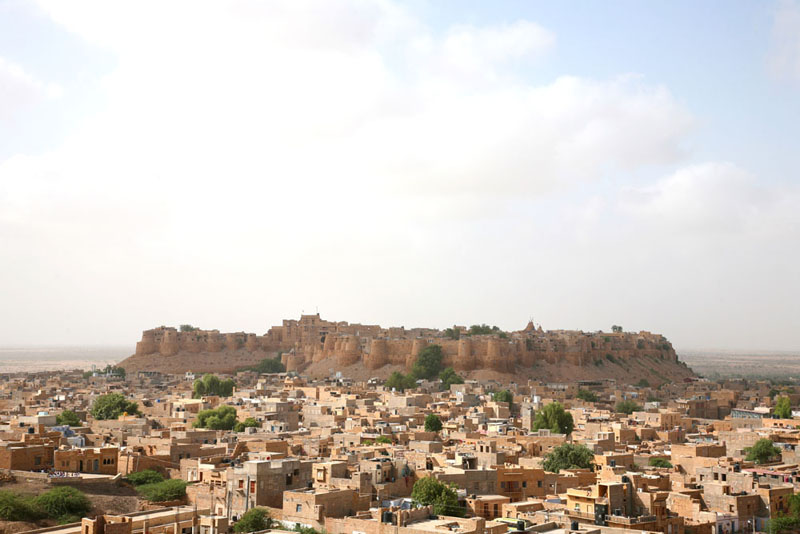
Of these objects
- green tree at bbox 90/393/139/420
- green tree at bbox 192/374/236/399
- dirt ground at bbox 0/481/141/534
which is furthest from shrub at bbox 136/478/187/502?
green tree at bbox 192/374/236/399

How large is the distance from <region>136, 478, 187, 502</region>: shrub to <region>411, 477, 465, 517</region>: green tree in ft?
19.9

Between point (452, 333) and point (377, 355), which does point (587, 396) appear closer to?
point (377, 355)

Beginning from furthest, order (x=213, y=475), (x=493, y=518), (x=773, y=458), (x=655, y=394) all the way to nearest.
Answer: (x=655, y=394)
(x=773, y=458)
(x=213, y=475)
(x=493, y=518)

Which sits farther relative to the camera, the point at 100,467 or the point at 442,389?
the point at 442,389

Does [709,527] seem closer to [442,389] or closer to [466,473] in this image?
[466,473]

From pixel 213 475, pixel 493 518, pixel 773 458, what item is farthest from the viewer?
pixel 773 458

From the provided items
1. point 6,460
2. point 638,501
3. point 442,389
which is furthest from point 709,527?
point 442,389

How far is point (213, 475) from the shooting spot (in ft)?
85.7

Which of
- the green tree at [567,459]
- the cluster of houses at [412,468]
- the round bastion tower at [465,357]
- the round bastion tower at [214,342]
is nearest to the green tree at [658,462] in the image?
the cluster of houses at [412,468]

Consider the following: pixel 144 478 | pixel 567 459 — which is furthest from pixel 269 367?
pixel 144 478

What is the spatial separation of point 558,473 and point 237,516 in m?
10.2

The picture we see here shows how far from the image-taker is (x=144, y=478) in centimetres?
2727

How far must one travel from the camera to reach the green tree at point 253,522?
2153 centimetres

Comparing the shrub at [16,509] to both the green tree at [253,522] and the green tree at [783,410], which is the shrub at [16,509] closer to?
the green tree at [253,522]
